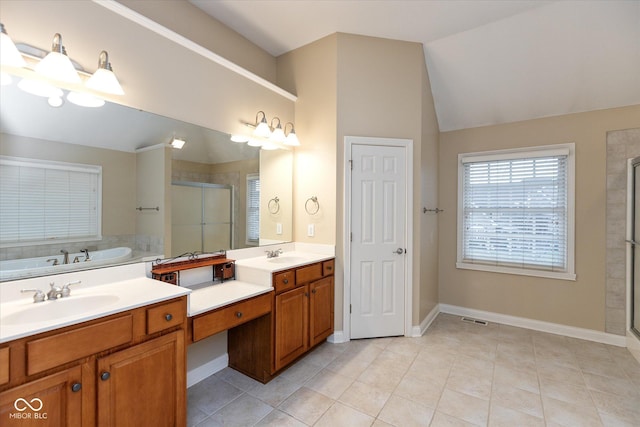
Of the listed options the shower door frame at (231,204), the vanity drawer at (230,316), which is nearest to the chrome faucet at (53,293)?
the vanity drawer at (230,316)

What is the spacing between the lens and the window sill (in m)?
3.17

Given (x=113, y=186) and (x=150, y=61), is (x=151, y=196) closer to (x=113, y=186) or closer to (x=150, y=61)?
(x=113, y=186)

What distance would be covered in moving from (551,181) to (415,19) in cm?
228

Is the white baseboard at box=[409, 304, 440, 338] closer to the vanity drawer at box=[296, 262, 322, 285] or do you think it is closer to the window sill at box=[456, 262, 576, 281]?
the window sill at box=[456, 262, 576, 281]

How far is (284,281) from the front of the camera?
2.33 meters

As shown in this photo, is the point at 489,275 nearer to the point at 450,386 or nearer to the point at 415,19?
the point at 450,386

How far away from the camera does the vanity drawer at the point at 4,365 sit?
1.05m

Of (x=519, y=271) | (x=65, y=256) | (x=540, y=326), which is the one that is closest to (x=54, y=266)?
(x=65, y=256)

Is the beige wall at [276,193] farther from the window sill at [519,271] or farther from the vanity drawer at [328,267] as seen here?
the window sill at [519,271]

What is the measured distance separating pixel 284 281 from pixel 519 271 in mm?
2815

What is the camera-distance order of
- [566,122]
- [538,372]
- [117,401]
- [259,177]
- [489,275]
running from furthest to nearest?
[489,275] < [566,122] < [259,177] < [538,372] < [117,401]

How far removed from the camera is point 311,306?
8.55 feet

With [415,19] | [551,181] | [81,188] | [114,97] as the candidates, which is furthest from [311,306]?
[551,181]

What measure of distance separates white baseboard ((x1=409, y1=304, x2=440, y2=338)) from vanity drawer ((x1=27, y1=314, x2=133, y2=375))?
262 centimetres
